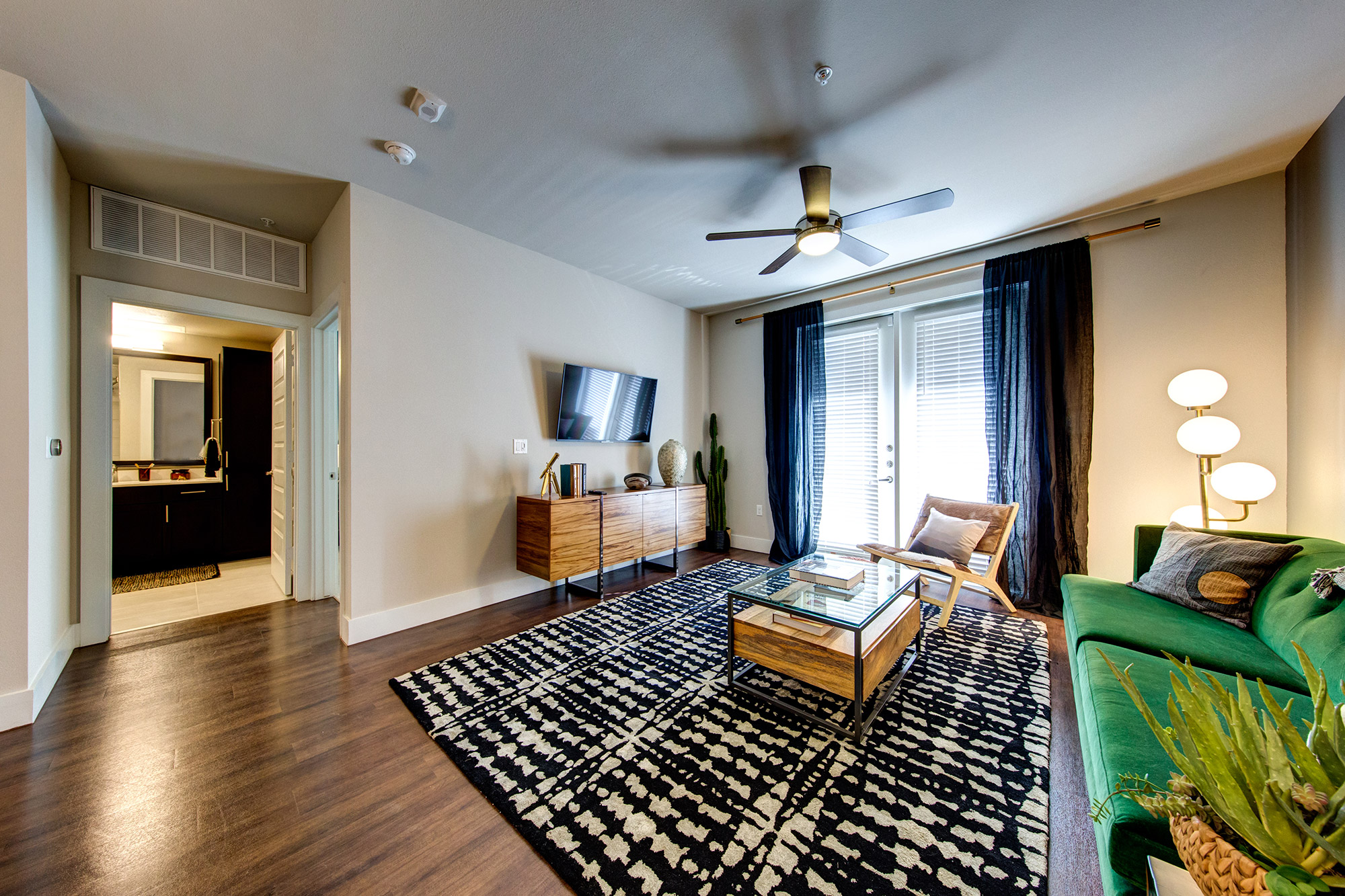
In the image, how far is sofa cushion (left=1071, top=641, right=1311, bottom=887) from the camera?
929mm

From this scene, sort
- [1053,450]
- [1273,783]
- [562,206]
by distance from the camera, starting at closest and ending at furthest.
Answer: [1273,783]
[562,206]
[1053,450]

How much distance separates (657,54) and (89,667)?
4.02m

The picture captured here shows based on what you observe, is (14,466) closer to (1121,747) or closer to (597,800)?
(597,800)

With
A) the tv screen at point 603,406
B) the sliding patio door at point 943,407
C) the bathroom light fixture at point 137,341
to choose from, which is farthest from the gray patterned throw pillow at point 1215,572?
the bathroom light fixture at point 137,341

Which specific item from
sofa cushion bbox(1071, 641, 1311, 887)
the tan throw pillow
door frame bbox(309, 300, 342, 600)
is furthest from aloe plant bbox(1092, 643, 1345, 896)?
door frame bbox(309, 300, 342, 600)

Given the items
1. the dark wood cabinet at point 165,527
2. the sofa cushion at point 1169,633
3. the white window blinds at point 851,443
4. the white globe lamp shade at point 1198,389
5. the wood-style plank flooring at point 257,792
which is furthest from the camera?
the white window blinds at point 851,443

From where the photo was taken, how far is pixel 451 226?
318cm

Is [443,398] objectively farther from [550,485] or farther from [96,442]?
[96,442]

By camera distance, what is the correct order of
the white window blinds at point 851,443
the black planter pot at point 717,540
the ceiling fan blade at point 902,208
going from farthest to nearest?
the black planter pot at point 717,540 → the white window blinds at point 851,443 → the ceiling fan blade at point 902,208

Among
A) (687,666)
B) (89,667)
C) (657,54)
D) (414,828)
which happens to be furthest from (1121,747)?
(89,667)

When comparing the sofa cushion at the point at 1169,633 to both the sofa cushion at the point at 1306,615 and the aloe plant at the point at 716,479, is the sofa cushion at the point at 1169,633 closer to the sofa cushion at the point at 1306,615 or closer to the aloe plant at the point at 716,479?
the sofa cushion at the point at 1306,615

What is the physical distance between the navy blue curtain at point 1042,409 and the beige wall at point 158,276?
5158 millimetres

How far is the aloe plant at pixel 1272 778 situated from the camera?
0.55 m

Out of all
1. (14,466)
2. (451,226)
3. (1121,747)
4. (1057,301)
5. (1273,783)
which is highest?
(451,226)
